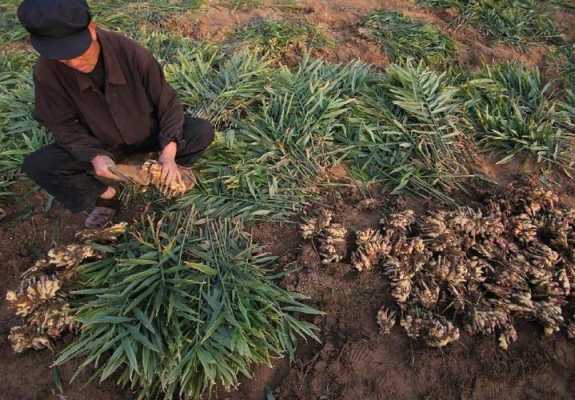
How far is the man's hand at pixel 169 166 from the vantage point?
6.95 feet

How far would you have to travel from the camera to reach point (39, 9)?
1.60m

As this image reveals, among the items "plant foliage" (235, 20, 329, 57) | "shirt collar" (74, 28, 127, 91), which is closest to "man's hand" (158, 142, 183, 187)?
"shirt collar" (74, 28, 127, 91)

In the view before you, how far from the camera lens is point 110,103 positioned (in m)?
2.03

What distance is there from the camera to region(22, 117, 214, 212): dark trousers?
83.2 inches

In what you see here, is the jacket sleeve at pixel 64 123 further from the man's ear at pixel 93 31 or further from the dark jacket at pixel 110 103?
Result: the man's ear at pixel 93 31

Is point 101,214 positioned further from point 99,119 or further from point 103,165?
point 99,119

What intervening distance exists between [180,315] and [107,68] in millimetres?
1074

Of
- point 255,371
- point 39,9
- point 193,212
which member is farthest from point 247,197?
point 39,9

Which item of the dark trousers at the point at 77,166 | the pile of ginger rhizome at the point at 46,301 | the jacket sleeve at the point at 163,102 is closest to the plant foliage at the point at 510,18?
the dark trousers at the point at 77,166

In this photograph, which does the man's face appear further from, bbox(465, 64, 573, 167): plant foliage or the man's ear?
bbox(465, 64, 573, 167): plant foliage

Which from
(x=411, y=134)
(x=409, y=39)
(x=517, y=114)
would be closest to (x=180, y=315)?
(x=411, y=134)

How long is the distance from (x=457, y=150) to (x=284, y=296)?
1.37 meters

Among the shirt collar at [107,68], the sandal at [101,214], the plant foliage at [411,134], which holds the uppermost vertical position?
the shirt collar at [107,68]

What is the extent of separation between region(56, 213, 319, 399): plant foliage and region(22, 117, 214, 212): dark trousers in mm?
345
